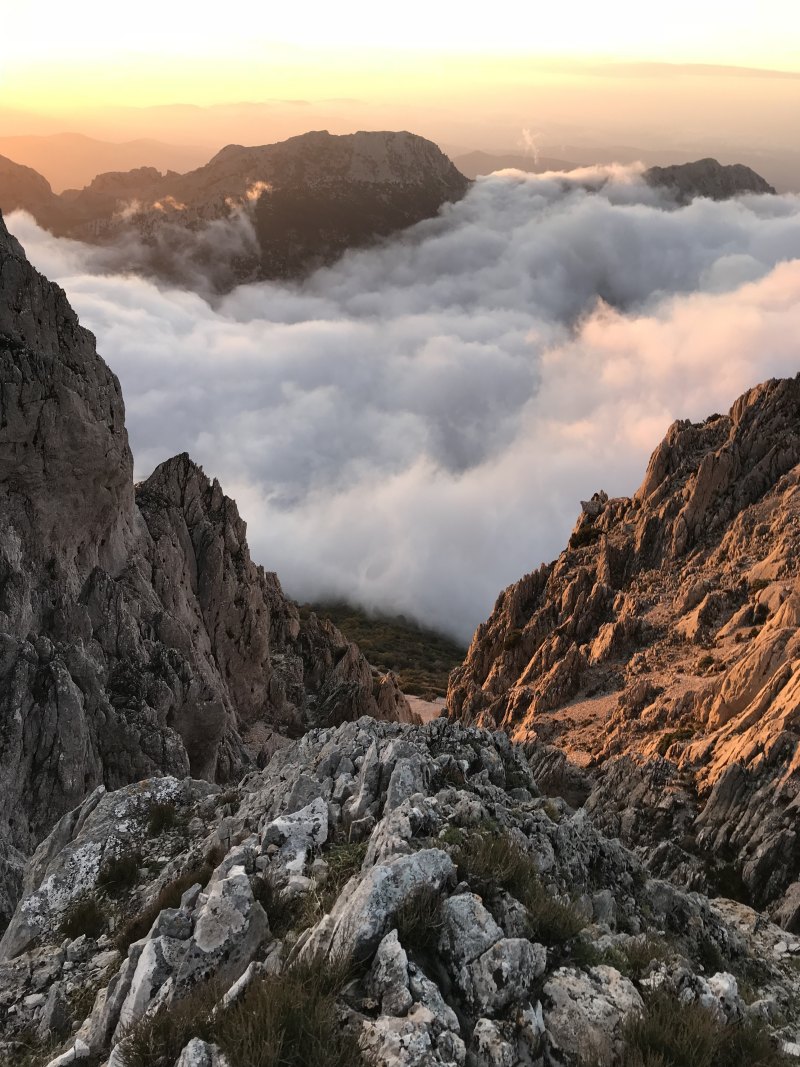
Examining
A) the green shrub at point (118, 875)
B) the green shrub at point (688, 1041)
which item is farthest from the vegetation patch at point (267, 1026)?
the green shrub at point (118, 875)

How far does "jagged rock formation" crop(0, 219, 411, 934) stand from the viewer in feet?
103

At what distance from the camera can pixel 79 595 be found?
3862 centimetres

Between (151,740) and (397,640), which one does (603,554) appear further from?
(397,640)

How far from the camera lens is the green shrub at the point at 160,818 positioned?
54.1 ft

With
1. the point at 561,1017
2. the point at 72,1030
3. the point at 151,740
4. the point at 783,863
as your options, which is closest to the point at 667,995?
the point at 561,1017

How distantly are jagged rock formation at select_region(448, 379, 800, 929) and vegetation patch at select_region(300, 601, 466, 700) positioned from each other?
4079 cm

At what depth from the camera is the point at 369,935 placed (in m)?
8.38

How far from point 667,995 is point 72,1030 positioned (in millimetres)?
7694

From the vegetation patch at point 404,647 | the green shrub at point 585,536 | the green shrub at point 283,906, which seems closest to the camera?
the green shrub at point 283,906

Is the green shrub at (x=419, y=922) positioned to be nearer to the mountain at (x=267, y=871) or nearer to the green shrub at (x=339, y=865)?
the mountain at (x=267, y=871)

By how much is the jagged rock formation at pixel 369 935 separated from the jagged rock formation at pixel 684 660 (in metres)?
15.8

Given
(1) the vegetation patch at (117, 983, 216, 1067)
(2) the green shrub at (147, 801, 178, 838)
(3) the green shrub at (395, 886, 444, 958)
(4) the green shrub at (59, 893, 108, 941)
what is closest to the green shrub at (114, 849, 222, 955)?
(4) the green shrub at (59, 893, 108, 941)

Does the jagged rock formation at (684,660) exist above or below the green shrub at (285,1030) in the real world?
below

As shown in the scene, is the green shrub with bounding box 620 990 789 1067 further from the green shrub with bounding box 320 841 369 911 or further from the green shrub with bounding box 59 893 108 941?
the green shrub with bounding box 59 893 108 941
